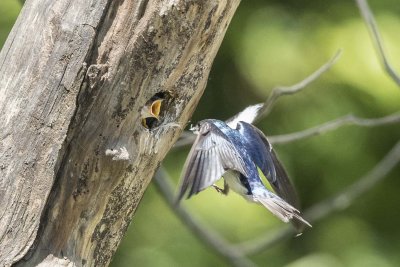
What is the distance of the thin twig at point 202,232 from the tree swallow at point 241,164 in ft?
1.46

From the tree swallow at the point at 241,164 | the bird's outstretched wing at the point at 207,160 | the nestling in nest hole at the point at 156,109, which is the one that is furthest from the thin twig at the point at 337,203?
the nestling in nest hole at the point at 156,109

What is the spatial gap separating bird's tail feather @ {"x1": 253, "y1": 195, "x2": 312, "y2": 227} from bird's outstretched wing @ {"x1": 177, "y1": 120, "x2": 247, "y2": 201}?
0.10 meters

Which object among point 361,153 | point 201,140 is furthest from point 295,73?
point 201,140

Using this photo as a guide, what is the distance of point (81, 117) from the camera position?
187 centimetres

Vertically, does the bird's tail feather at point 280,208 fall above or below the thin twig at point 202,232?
above

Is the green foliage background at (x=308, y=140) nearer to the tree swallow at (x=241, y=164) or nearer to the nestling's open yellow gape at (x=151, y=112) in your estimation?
the tree swallow at (x=241, y=164)

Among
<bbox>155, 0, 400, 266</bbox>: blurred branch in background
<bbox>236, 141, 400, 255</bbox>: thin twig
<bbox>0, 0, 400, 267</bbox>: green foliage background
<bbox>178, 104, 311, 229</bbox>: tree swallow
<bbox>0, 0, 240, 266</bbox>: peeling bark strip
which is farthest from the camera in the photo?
<bbox>0, 0, 400, 267</bbox>: green foliage background

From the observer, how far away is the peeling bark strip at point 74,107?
186 cm

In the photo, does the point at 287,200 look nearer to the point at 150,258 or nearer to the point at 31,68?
the point at 31,68

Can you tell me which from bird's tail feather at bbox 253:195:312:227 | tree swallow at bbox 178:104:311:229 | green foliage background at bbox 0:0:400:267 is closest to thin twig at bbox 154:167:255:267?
green foliage background at bbox 0:0:400:267

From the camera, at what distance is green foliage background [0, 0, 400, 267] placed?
329cm

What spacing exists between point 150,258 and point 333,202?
66 cm

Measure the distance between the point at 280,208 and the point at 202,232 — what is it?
0.79 m

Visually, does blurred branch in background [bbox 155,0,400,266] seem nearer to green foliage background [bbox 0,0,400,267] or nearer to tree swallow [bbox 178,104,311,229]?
green foliage background [bbox 0,0,400,267]
